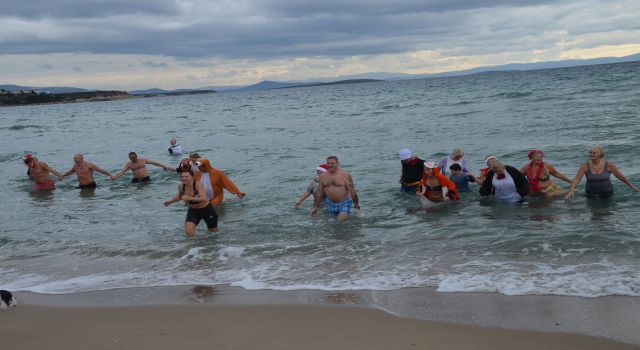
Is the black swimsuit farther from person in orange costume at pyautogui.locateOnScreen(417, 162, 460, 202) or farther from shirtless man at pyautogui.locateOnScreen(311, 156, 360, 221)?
person in orange costume at pyautogui.locateOnScreen(417, 162, 460, 202)

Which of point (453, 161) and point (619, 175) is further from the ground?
point (453, 161)

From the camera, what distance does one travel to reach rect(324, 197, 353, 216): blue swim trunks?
31.6ft

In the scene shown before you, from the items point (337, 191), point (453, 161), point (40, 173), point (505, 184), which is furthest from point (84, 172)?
point (505, 184)

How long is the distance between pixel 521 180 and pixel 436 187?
140cm

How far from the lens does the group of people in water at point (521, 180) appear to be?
946cm

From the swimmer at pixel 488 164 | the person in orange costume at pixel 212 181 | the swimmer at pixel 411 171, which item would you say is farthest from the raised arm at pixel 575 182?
the person in orange costume at pixel 212 181

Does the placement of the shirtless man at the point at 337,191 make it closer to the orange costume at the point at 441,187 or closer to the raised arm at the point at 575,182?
the orange costume at the point at 441,187

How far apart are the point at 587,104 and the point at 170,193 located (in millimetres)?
22435

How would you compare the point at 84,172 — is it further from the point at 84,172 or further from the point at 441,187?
the point at 441,187

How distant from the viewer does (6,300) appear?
593 centimetres

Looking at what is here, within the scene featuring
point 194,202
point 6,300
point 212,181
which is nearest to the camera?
point 6,300

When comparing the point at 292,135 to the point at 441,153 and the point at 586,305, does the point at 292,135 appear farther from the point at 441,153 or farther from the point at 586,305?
the point at 586,305

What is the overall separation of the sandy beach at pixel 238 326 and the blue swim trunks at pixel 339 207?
3.65 meters

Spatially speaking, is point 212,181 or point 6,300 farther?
point 212,181
